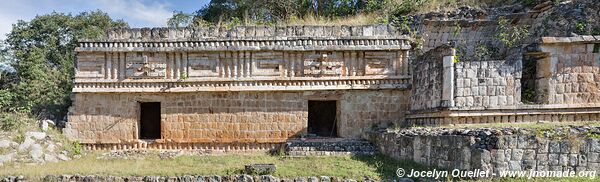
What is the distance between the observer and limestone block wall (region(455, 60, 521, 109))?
9859 mm

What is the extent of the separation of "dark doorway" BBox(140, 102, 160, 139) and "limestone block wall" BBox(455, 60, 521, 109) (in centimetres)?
958

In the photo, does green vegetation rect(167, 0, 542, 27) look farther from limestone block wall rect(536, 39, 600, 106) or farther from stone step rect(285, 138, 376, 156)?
limestone block wall rect(536, 39, 600, 106)

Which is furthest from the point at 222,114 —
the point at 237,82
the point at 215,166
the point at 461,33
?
the point at 461,33

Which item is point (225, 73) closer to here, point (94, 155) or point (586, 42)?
point (94, 155)

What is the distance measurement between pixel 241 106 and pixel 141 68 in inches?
108

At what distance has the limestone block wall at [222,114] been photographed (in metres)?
12.8

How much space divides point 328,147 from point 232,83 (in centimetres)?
303

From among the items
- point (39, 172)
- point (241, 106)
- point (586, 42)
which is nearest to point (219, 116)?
point (241, 106)

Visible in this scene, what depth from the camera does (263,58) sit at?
12789mm

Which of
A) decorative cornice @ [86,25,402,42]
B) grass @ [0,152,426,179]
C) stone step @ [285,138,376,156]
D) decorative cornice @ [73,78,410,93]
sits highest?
decorative cornice @ [86,25,402,42]

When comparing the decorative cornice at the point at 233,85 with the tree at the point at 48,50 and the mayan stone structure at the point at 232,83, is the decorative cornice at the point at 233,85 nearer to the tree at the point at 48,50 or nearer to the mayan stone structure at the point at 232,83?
the mayan stone structure at the point at 232,83

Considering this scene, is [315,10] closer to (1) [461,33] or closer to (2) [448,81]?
(1) [461,33]

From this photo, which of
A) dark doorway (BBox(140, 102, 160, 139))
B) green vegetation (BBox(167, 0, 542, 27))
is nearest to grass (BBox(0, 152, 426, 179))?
dark doorway (BBox(140, 102, 160, 139))

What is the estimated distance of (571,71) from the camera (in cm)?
979
